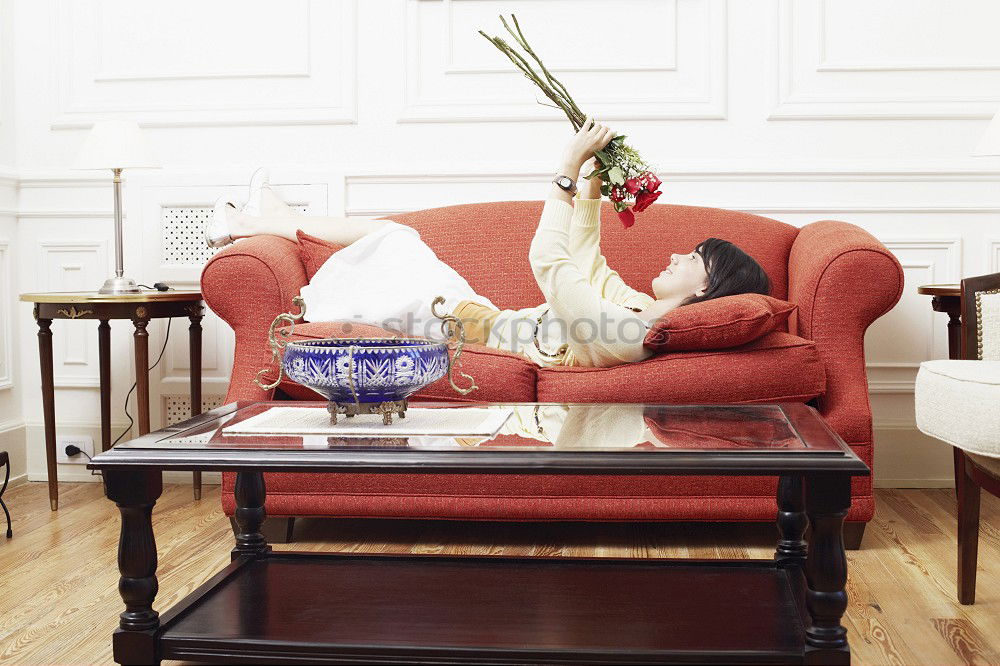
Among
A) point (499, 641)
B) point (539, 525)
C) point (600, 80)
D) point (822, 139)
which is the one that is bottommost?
point (539, 525)

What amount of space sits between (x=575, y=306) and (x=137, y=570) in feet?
3.33

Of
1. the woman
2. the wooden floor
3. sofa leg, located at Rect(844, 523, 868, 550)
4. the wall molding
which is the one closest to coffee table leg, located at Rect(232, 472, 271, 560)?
the wooden floor

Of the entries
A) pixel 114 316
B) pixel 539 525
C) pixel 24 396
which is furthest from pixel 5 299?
pixel 539 525

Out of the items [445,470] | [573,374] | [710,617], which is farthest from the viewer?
[573,374]

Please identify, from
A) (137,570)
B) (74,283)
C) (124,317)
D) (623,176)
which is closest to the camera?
(137,570)

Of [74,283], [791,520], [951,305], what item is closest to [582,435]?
[791,520]

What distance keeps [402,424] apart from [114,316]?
151 cm

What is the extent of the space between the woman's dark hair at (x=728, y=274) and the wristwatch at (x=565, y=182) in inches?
22.2

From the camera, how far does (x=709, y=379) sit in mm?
2148

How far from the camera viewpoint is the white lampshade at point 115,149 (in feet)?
9.28

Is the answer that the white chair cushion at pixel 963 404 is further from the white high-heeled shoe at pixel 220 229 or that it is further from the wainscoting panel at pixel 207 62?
the wainscoting panel at pixel 207 62

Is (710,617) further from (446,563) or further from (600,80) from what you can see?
(600,80)

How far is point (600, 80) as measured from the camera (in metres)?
3.13

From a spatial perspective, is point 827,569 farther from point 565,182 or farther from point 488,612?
point 565,182
